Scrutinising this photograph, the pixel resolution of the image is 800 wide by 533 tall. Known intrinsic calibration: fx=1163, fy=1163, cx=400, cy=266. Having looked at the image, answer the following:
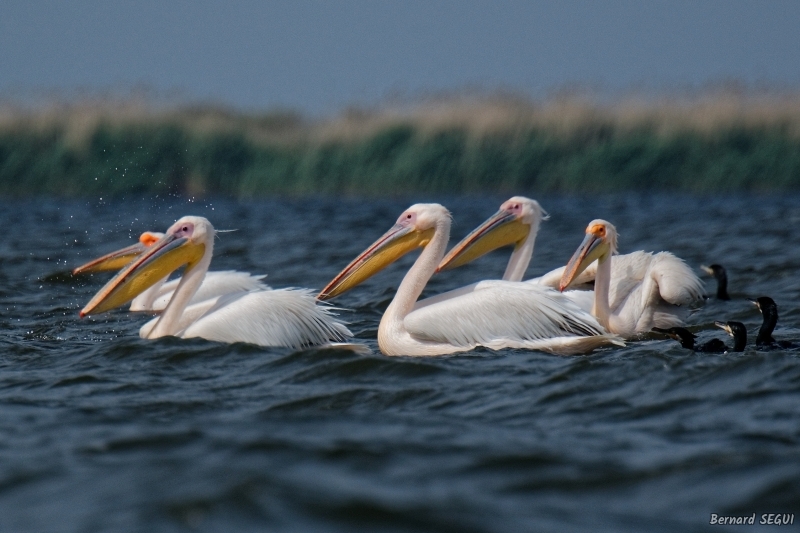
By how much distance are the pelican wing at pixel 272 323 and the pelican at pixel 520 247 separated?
3.00ft

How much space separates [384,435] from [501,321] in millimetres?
1828

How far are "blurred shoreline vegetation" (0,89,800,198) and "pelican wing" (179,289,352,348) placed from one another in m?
11.0

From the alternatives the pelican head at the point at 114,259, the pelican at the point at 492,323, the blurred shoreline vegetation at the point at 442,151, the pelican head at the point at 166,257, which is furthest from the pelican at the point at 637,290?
the blurred shoreline vegetation at the point at 442,151

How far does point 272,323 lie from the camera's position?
5.43m

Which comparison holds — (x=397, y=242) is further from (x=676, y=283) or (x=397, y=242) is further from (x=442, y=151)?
(x=442, y=151)

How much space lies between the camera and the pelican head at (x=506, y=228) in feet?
20.6

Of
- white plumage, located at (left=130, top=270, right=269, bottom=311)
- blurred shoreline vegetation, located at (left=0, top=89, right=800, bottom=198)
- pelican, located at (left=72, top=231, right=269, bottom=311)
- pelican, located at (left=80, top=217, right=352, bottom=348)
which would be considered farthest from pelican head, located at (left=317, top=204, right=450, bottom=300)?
blurred shoreline vegetation, located at (left=0, top=89, right=800, bottom=198)

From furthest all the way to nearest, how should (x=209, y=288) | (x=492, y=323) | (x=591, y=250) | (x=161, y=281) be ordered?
1. (x=161, y=281)
2. (x=209, y=288)
3. (x=591, y=250)
4. (x=492, y=323)

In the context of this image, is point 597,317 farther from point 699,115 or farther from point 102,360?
point 699,115

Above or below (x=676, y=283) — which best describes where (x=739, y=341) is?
below

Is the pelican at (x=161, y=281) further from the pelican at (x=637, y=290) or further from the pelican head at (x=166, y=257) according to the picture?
the pelican at (x=637, y=290)

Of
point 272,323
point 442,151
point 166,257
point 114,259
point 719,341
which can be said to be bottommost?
point 719,341

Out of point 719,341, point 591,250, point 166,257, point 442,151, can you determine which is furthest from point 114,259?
point 442,151

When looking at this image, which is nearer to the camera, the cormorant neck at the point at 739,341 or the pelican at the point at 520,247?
the cormorant neck at the point at 739,341
